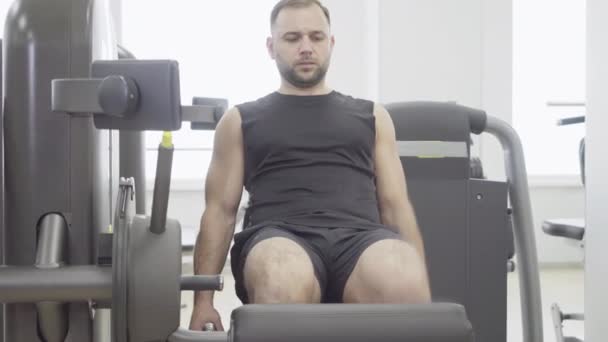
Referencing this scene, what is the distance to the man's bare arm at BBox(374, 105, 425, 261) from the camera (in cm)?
197

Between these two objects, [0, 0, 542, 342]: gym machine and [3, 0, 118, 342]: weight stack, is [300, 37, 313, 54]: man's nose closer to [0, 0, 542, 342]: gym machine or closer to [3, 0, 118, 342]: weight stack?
[0, 0, 542, 342]: gym machine

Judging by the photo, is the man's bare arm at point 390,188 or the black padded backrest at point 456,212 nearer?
the man's bare arm at point 390,188

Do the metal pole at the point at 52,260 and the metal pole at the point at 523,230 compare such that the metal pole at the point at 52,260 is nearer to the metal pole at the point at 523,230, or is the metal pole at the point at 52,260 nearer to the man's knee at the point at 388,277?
the man's knee at the point at 388,277

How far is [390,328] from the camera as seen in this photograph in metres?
0.99

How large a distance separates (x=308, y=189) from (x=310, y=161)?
80 mm

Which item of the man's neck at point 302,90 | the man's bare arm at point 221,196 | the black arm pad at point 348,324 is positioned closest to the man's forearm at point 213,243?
the man's bare arm at point 221,196

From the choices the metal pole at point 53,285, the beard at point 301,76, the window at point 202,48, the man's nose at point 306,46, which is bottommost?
the metal pole at point 53,285

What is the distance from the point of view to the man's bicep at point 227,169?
1.93 metres

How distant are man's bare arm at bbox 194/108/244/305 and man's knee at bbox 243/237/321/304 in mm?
242

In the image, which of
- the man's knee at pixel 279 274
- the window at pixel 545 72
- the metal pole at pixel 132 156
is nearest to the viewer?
the man's knee at pixel 279 274

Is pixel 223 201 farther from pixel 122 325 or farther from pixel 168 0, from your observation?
pixel 168 0

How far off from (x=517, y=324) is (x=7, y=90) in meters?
2.94

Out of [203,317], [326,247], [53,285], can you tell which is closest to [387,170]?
[326,247]

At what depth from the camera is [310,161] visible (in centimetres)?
187
